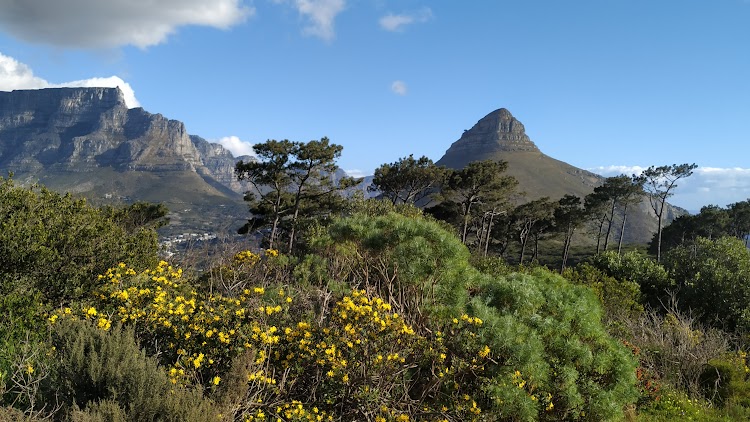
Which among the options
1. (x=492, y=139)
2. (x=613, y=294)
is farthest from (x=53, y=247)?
(x=492, y=139)

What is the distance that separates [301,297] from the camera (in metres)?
5.80

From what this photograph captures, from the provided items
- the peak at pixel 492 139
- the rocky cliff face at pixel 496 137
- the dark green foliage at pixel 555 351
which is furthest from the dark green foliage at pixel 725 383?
the rocky cliff face at pixel 496 137

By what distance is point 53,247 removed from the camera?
265 inches

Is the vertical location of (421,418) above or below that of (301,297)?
below

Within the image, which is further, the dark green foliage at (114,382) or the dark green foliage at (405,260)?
the dark green foliage at (405,260)

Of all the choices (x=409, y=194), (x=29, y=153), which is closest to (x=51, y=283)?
(x=409, y=194)

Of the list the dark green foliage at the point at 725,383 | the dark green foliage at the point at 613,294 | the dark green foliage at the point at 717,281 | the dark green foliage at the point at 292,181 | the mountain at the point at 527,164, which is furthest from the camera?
the mountain at the point at 527,164

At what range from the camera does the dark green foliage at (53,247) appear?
6.33m

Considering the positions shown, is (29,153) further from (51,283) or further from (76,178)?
(51,283)

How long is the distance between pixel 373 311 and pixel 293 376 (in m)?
1.01

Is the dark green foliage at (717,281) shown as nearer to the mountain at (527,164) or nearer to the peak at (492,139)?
the mountain at (527,164)

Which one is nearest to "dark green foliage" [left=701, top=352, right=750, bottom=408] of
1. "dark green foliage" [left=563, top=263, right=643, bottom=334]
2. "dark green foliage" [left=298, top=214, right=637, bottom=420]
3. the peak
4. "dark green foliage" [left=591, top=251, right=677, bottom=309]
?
"dark green foliage" [left=563, top=263, right=643, bottom=334]

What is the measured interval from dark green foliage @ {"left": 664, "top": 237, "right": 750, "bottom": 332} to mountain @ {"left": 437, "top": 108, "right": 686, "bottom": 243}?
261 feet

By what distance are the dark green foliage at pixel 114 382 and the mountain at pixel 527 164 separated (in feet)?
323
